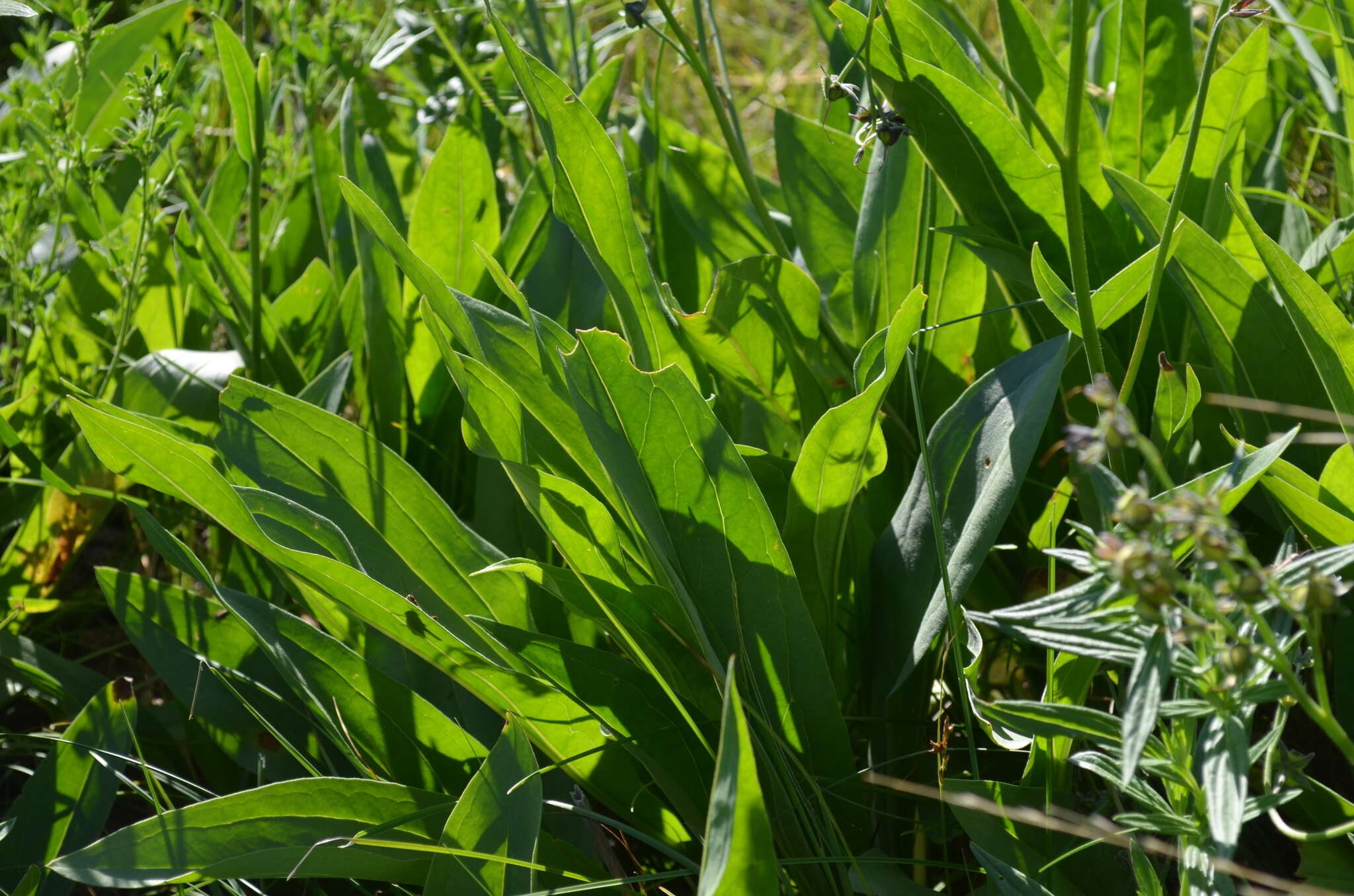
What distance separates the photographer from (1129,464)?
102 centimetres

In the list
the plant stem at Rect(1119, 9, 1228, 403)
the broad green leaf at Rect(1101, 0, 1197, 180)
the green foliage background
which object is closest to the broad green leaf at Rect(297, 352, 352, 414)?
the green foliage background

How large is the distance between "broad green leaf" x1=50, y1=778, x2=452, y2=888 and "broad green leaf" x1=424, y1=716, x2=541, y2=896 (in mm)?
41

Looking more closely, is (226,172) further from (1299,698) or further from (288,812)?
(1299,698)

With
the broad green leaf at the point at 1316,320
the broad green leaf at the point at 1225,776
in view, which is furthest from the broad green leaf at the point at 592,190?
the broad green leaf at the point at 1225,776

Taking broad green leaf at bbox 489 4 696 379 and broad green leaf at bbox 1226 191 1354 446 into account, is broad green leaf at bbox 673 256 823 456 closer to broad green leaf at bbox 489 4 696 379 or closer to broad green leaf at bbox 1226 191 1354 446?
broad green leaf at bbox 489 4 696 379

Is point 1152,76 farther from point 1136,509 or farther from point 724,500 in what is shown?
point 1136,509

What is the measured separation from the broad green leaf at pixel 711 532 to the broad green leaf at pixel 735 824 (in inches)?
8.2

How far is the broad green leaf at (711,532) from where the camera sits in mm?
910

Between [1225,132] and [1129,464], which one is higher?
[1225,132]

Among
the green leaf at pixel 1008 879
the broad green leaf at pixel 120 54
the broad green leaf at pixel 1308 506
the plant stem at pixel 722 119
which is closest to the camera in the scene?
the green leaf at pixel 1008 879

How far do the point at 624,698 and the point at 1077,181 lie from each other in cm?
60

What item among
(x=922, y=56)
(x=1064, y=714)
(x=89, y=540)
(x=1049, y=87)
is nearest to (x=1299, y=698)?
(x=1064, y=714)

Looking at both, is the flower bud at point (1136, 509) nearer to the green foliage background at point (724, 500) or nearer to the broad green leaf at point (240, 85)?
the green foliage background at point (724, 500)

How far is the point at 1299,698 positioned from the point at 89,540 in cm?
159
